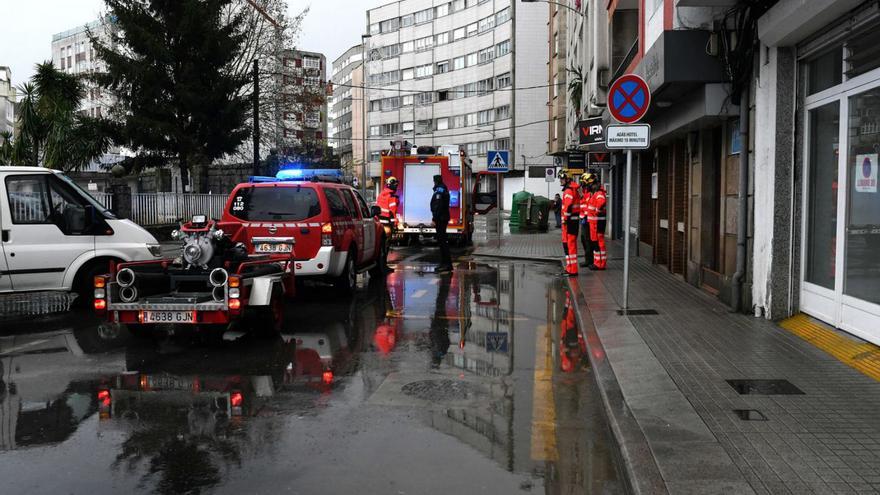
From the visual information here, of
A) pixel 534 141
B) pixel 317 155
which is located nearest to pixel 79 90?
pixel 317 155

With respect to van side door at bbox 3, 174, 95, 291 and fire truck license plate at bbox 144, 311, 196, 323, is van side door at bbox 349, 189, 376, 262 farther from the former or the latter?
fire truck license plate at bbox 144, 311, 196, 323

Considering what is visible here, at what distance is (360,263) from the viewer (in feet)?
43.8

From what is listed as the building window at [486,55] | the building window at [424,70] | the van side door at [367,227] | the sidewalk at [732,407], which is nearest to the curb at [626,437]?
the sidewalk at [732,407]

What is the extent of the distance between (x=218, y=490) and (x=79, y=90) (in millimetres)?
24685

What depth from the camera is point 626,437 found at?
16.4 ft

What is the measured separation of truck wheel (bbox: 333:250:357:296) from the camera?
39.9 feet

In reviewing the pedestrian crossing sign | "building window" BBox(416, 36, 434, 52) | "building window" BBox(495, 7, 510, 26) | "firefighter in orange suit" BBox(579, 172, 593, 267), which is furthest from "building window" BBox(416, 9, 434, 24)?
"firefighter in orange suit" BBox(579, 172, 593, 267)

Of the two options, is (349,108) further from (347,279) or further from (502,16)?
(347,279)

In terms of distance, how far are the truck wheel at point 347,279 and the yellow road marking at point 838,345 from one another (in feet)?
20.2

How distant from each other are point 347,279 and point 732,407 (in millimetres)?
7560

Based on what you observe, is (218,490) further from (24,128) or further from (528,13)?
(528,13)

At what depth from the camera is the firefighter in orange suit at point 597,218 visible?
51.0 feet

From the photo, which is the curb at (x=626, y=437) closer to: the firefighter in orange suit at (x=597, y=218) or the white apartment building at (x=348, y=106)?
the firefighter in orange suit at (x=597, y=218)

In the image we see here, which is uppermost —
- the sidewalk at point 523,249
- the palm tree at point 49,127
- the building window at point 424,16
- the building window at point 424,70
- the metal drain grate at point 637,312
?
the building window at point 424,16
